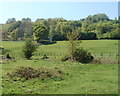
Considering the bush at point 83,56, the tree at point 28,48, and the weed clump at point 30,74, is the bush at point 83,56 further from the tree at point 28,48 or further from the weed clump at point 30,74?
the weed clump at point 30,74

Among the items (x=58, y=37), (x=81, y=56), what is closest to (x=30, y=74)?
(x=81, y=56)

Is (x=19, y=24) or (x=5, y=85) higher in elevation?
(x=19, y=24)

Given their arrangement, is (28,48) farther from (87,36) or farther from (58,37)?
(87,36)

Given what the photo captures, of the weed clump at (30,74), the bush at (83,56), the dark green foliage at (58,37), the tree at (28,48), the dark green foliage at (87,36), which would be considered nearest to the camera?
the weed clump at (30,74)

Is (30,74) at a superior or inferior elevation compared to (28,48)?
inferior

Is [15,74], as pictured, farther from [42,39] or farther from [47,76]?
[42,39]

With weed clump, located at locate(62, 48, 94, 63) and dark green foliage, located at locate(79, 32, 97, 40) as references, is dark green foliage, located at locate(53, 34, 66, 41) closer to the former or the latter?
dark green foliage, located at locate(79, 32, 97, 40)

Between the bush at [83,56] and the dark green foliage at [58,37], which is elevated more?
the dark green foliage at [58,37]

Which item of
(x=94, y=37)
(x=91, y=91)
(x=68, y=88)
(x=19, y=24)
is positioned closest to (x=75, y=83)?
(x=68, y=88)

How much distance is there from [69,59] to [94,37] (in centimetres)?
5230

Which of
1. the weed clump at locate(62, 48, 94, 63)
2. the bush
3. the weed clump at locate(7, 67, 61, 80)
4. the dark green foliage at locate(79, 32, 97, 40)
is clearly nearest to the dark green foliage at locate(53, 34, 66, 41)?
the dark green foliage at locate(79, 32, 97, 40)

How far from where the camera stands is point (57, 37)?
72250 mm

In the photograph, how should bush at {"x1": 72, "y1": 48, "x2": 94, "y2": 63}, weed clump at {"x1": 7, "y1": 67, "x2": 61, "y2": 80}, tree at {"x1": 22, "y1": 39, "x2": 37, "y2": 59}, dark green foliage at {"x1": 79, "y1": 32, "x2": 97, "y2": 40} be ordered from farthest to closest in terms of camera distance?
1. dark green foliage at {"x1": 79, "y1": 32, "x2": 97, "y2": 40}
2. tree at {"x1": 22, "y1": 39, "x2": 37, "y2": 59}
3. bush at {"x1": 72, "y1": 48, "x2": 94, "y2": 63}
4. weed clump at {"x1": 7, "y1": 67, "x2": 61, "y2": 80}

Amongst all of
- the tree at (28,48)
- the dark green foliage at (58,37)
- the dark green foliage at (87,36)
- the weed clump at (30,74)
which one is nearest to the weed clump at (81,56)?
the tree at (28,48)
